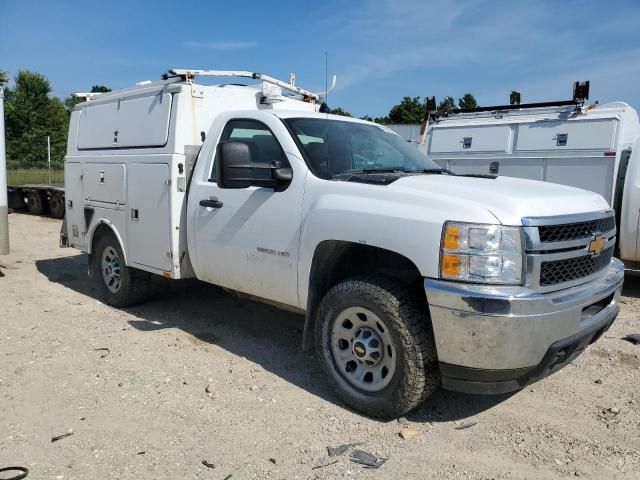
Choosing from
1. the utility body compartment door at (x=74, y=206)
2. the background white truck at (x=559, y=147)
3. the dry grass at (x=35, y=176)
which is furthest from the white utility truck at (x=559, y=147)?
the dry grass at (x=35, y=176)

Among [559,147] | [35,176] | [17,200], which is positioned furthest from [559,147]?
[35,176]

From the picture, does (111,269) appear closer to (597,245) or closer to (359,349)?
(359,349)

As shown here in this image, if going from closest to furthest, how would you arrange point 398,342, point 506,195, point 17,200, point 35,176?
point 506,195 < point 398,342 < point 17,200 < point 35,176

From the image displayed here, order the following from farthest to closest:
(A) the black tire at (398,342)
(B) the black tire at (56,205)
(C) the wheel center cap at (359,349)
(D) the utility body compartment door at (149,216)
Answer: (B) the black tire at (56,205), (D) the utility body compartment door at (149,216), (C) the wheel center cap at (359,349), (A) the black tire at (398,342)

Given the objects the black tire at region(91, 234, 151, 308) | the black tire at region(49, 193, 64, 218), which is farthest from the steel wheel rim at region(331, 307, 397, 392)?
the black tire at region(49, 193, 64, 218)

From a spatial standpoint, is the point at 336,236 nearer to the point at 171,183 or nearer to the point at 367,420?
the point at 367,420

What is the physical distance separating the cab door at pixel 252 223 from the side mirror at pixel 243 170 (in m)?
0.08

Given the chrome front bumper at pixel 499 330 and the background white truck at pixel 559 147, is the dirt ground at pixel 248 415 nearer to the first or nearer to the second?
the chrome front bumper at pixel 499 330

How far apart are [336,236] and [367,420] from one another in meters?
1.24

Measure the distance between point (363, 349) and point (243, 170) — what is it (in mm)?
1597

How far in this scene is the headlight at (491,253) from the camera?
3.10 meters

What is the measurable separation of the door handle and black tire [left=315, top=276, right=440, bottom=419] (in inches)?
56.8

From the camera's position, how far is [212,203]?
475 centimetres

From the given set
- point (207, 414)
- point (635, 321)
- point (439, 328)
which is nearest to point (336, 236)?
point (439, 328)
